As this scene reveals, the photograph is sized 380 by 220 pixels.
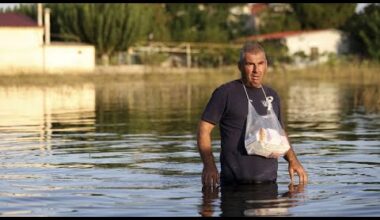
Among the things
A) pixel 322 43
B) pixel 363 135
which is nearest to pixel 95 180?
pixel 363 135

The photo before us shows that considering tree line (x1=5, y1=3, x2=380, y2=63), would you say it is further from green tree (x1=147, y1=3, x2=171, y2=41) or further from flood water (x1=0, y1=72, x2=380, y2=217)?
flood water (x1=0, y1=72, x2=380, y2=217)

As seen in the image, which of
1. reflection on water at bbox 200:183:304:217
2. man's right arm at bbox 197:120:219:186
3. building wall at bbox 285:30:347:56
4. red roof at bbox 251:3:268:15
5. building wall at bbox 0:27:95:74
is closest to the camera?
reflection on water at bbox 200:183:304:217

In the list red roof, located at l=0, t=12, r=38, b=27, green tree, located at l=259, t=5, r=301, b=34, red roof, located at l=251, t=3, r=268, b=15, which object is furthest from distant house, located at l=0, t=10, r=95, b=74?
red roof, located at l=251, t=3, r=268, b=15

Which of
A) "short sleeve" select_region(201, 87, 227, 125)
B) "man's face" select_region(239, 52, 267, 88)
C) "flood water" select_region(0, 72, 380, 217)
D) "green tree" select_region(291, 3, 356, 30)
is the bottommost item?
"flood water" select_region(0, 72, 380, 217)

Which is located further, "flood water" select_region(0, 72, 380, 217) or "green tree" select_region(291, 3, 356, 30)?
"green tree" select_region(291, 3, 356, 30)

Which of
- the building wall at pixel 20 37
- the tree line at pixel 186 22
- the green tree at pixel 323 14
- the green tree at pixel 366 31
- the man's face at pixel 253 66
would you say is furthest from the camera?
the green tree at pixel 323 14

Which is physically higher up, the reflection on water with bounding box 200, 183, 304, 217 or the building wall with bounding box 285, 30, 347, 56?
the building wall with bounding box 285, 30, 347, 56

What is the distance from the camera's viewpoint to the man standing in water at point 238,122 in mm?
9602

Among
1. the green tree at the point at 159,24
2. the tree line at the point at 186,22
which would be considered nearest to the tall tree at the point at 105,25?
the tree line at the point at 186,22

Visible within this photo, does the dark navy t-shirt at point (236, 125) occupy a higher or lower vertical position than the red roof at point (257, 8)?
lower

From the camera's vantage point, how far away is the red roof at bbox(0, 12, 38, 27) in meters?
64.3

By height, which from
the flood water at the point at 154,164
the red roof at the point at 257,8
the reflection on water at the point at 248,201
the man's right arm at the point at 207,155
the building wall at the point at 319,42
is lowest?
the flood water at the point at 154,164

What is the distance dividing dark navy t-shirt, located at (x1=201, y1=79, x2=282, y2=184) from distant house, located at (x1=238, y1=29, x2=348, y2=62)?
68342 mm

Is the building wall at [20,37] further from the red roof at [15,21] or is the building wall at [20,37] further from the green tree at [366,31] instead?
the green tree at [366,31]
